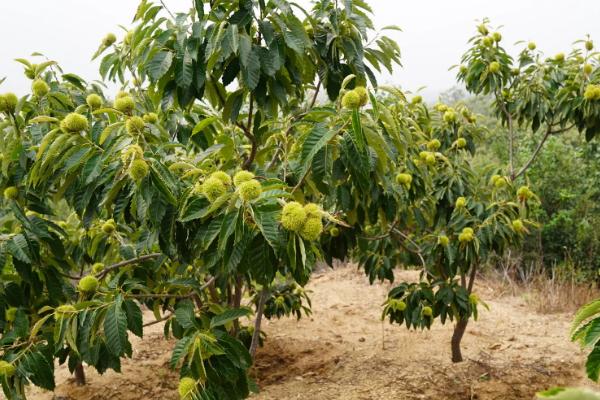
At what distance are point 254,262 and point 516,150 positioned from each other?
679 centimetres

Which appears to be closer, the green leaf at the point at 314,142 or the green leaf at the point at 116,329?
the green leaf at the point at 314,142

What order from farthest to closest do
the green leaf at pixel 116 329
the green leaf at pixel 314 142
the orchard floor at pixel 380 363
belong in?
1. the orchard floor at pixel 380 363
2. the green leaf at pixel 116 329
3. the green leaf at pixel 314 142

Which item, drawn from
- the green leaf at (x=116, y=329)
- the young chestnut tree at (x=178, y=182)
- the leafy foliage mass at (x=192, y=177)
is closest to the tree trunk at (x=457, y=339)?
the leafy foliage mass at (x=192, y=177)

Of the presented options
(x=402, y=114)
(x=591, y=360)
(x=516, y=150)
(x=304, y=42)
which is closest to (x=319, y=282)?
(x=516, y=150)

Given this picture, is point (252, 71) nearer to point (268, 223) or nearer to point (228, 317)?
point (268, 223)

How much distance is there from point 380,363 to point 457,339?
57 cm

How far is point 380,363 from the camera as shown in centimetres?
351

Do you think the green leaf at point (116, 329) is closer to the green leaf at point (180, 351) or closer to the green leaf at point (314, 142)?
the green leaf at point (180, 351)

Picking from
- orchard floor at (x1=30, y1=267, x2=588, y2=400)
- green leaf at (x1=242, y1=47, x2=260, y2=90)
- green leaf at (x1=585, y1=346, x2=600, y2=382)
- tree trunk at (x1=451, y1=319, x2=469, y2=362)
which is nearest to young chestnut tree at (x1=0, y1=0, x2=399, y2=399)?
green leaf at (x1=242, y1=47, x2=260, y2=90)

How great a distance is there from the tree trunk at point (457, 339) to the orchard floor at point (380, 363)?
0.07 m

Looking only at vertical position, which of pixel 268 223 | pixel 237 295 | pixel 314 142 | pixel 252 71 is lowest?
pixel 237 295

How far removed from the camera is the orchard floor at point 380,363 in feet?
10.1

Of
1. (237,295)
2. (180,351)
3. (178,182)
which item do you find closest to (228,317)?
(180,351)

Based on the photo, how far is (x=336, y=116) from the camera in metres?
1.40
